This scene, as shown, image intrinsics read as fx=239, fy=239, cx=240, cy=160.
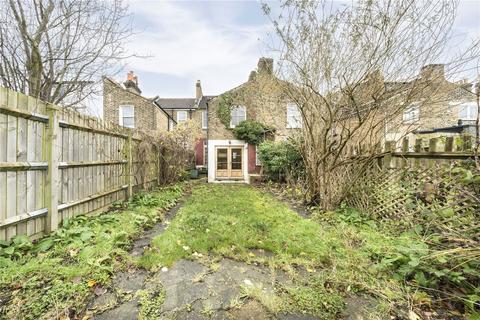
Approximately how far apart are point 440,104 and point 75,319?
729cm

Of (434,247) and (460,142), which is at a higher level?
(460,142)

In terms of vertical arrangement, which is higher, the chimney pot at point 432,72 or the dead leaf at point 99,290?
the chimney pot at point 432,72

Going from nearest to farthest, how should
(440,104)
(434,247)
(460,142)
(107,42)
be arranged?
(434,247)
(460,142)
(440,104)
(107,42)

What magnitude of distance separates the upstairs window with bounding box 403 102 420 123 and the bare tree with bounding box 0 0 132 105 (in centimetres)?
796

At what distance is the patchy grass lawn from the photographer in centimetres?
239

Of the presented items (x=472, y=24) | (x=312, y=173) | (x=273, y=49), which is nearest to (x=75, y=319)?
(x=312, y=173)

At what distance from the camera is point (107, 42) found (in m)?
7.45

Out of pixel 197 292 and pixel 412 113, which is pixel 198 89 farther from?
pixel 197 292

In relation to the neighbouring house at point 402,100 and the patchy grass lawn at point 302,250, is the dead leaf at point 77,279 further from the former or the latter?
the neighbouring house at point 402,100

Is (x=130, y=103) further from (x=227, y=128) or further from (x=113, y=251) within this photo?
(x=113, y=251)

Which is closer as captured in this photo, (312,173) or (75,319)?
(75,319)

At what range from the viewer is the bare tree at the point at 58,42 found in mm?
6527

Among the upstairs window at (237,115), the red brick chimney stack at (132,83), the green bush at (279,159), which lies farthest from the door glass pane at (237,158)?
the red brick chimney stack at (132,83)

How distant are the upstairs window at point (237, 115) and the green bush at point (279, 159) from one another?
2870 mm
